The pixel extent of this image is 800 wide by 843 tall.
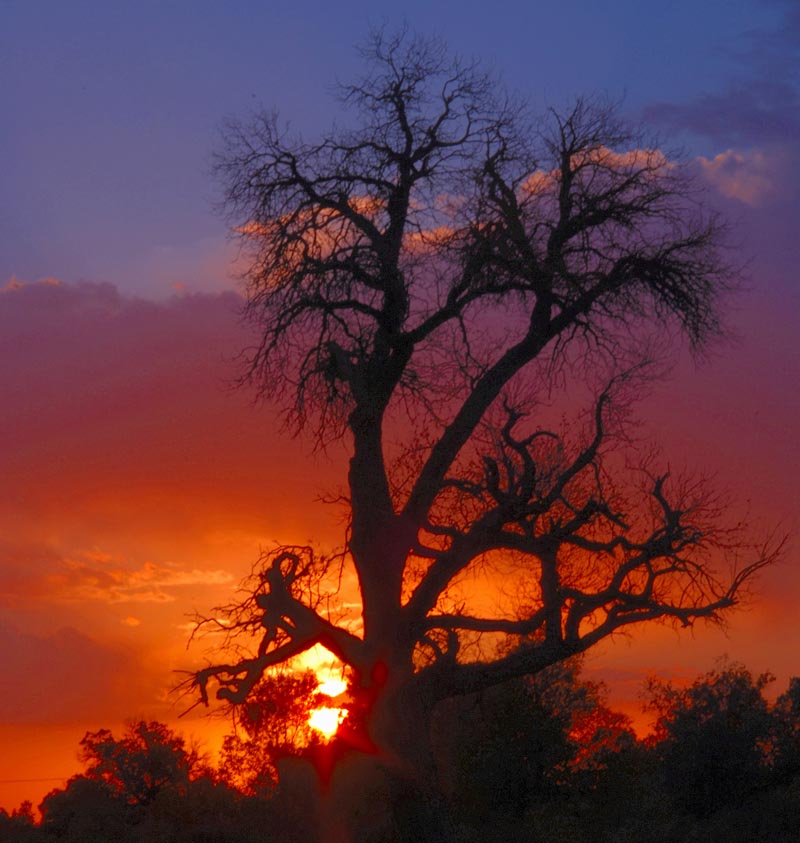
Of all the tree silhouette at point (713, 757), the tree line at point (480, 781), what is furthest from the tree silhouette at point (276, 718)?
the tree silhouette at point (713, 757)

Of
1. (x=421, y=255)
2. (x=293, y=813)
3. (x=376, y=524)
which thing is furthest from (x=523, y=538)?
(x=293, y=813)

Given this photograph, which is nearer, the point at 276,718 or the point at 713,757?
the point at 276,718

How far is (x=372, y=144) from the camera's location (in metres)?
22.1

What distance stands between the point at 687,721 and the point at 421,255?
25.9 meters

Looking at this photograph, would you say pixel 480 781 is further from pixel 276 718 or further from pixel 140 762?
pixel 140 762

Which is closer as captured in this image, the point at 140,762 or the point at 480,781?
the point at 480,781

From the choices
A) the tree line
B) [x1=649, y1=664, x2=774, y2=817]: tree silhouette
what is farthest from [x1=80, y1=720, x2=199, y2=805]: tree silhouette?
[x1=649, y1=664, x2=774, y2=817]: tree silhouette

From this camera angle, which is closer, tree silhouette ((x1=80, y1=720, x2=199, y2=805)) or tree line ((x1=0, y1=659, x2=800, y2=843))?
tree line ((x1=0, y1=659, x2=800, y2=843))

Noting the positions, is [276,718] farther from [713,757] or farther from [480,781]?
[713,757]

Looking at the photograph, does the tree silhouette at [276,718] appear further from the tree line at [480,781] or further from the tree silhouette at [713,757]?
the tree silhouette at [713,757]

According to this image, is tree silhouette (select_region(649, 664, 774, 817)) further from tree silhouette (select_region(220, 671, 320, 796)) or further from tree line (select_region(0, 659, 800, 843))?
tree silhouette (select_region(220, 671, 320, 796))

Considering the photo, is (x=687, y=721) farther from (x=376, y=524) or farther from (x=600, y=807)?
(x=376, y=524)

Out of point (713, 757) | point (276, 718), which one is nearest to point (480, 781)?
point (276, 718)

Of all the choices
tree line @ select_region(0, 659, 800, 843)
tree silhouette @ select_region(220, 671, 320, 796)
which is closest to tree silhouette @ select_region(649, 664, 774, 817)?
tree line @ select_region(0, 659, 800, 843)
